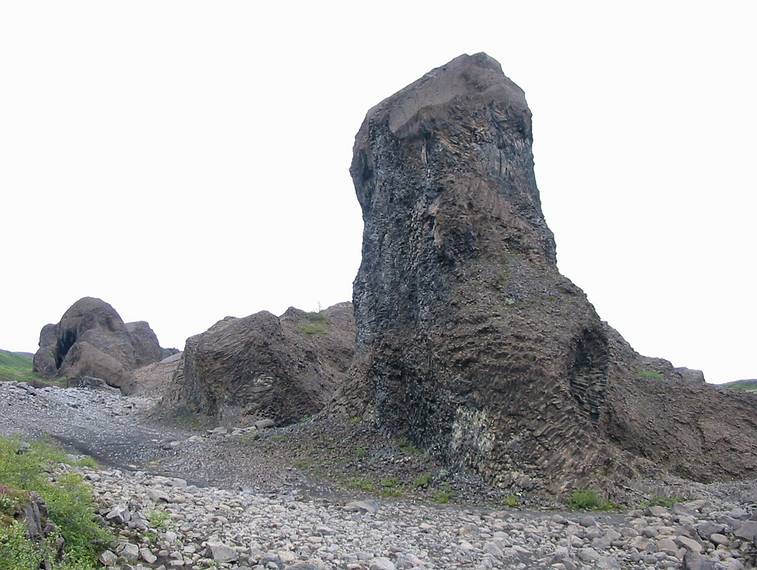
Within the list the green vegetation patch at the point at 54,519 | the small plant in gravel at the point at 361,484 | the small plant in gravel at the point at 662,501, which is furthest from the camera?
the small plant in gravel at the point at 361,484

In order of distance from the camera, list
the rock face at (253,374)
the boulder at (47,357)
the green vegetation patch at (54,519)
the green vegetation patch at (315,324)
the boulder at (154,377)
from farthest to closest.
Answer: the boulder at (47,357) → the boulder at (154,377) → the green vegetation patch at (315,324) → the rock face at (253,374) → the green vegetation patch at (54,519)

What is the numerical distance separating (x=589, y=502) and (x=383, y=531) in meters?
4.90

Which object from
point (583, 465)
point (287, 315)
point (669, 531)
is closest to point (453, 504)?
point (583, 465)

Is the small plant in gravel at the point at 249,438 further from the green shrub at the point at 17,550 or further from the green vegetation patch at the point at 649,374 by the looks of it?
the green shrub at the point at 17,550

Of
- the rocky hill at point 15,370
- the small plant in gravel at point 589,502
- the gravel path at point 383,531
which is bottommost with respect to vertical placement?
the rocky hill at point 15,370

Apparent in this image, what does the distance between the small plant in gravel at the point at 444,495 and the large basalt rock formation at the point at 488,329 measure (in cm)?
81

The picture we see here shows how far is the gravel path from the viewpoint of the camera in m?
9.41

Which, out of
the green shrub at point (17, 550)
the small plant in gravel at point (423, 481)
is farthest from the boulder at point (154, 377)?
the green shrub at point (17, 550)

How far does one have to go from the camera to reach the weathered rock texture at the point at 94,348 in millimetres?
46906

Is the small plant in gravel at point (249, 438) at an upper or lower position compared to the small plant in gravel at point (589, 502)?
lower

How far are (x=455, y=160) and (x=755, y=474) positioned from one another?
13.3 m

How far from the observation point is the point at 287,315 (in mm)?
39125

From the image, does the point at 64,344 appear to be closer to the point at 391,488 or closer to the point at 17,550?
the point at 391,488

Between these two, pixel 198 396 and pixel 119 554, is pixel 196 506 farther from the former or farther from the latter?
pixel 198 396
